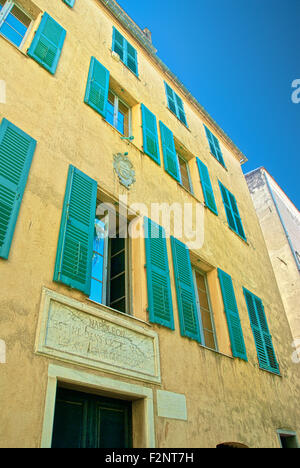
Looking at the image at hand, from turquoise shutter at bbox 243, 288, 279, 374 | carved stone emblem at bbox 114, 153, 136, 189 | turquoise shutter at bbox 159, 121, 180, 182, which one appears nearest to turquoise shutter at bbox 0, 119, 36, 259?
carved stone emblem at bbox 114, 153, 136, 189

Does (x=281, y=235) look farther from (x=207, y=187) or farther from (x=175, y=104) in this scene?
(x=175, y=104)

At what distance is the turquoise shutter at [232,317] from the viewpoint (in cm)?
610

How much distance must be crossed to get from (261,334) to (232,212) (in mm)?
3320

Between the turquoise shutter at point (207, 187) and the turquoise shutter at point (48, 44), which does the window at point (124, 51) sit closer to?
the turquoise shutter at point (48, 44)

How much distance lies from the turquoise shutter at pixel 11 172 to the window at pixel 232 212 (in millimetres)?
5832

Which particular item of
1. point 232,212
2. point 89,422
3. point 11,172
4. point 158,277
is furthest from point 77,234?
point 232,212

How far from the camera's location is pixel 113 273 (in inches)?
201

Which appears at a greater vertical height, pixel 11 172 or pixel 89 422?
pixel 11 172

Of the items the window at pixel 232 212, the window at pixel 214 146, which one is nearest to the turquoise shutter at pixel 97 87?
the window at pixel 232 212

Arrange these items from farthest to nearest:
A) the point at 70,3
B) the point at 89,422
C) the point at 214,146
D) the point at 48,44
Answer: the point at 214,146 < the point at 70,3 < the point at 48,44 < the point at 89,422

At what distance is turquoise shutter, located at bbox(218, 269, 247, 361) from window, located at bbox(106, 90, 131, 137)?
336cm

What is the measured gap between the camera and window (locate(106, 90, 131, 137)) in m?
6.72

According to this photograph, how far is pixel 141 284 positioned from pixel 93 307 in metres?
1.04

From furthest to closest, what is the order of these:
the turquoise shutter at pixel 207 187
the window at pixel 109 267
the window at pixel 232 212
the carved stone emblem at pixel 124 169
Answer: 1. the window at pixel 232 212
2. the turquoise shutter at pixel 207 187
3. the carved stone emblem at pixel 124 169
4. the window at pixel 109 267
